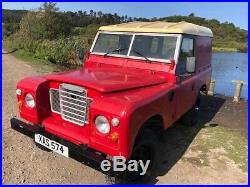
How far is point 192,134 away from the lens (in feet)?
20.6

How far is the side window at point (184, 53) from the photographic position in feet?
16.6

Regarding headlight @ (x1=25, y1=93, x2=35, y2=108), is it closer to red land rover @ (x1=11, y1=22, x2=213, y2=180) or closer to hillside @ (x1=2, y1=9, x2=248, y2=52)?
red land rover @ (x1=11, y1=22, x2=213, y2=180)

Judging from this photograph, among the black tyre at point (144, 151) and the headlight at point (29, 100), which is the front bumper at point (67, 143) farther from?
the black tyre at point (144, 151)

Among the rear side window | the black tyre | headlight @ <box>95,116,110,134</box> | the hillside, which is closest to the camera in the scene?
headlight @ <box>95,116,110,134</box>

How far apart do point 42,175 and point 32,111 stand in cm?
96

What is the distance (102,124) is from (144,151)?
2.84 ft

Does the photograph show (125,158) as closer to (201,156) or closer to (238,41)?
(201,156)

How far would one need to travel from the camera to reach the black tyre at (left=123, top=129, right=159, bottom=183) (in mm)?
3811

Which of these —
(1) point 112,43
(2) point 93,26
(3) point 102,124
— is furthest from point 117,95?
(2) point 93,26

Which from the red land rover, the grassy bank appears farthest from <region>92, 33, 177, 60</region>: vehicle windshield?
the grassy bank

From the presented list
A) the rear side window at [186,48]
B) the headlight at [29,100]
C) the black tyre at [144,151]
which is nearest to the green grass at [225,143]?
the black tyre at [144,151]

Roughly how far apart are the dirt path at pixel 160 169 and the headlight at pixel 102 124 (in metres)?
1.11

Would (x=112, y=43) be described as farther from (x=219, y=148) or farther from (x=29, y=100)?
(x=219, y=148)

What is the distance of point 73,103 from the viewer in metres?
3.99
